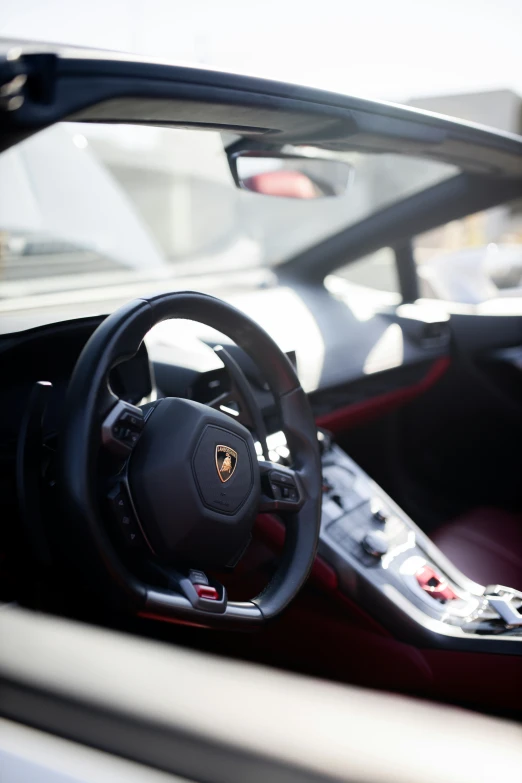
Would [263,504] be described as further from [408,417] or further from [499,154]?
[408,417]

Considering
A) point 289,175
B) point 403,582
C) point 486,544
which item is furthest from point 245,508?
point 486,544

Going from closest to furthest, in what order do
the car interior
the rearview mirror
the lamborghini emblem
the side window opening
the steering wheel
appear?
the car interior < the steering wheel < the lamborghini emblem < the rearview mirror < the side window opening

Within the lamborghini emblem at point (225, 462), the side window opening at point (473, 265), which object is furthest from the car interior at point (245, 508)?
the side window opening at point (473, 265)

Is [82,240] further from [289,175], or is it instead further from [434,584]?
[434,584]

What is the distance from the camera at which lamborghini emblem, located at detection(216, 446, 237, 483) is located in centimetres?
128

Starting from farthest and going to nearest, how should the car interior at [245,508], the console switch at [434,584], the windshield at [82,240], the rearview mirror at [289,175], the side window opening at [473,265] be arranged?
the side window opening at [473,265], the windshield at [82,240], the console switch at [434,584], the rearview mirror at [289,175], the car interior at [245,508]

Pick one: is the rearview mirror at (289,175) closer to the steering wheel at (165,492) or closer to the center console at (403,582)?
the steering wheel at (165,492)

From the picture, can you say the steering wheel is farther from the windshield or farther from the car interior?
the windshield

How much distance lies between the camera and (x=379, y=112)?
1.48 m

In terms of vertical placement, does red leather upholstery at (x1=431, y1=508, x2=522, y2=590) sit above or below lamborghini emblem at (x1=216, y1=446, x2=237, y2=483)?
below

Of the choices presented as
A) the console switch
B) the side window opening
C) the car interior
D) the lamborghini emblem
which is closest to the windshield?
the car interior

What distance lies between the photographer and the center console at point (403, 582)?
5.65ft

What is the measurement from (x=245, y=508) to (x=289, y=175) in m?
0.96

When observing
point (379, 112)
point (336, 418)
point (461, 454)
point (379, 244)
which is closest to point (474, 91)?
point (379, 244)
